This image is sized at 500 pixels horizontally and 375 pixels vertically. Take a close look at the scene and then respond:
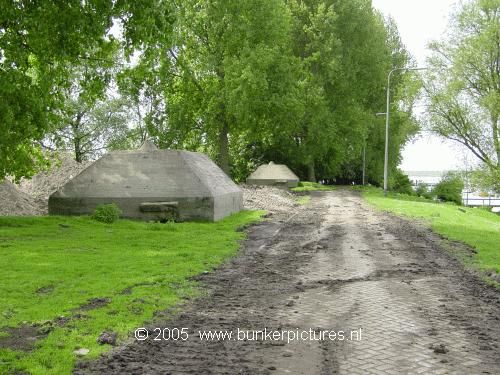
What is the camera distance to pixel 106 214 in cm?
2238

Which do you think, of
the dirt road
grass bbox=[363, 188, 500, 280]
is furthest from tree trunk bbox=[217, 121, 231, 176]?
the dirt road

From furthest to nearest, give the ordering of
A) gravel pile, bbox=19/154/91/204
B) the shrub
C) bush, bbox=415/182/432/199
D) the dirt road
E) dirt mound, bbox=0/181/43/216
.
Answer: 1. the shrub
2. bush, bbox=415/182/432/199
3. gravel pile, bbox=19/154/91/204
4. dirt mound, bbox=0/181/43/216
5. the dirt road

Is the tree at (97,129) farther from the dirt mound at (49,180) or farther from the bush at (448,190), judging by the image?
the bush at (448,190)

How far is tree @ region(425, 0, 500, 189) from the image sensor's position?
44438 millimetres

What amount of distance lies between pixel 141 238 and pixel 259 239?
13.3 ft

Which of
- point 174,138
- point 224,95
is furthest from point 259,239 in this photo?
point 174,138

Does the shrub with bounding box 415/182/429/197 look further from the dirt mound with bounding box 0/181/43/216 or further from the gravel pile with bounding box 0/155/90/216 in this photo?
the dirt mound with bounding box 0/181/43/216

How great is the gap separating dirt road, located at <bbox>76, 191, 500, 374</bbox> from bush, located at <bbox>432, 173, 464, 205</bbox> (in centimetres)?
4737

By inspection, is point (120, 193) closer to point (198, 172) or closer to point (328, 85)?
point (198, 172)

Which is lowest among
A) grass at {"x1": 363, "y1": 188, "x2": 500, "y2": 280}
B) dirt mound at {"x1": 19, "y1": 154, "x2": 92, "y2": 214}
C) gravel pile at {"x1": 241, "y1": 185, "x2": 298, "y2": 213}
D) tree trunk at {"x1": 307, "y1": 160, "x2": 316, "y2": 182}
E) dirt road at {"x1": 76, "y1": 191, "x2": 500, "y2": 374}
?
dirt road at {"x1": 76, "y1": 191, "x2": 500, "y2": 374}

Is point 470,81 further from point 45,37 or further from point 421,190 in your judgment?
point 45,37

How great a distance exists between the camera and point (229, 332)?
834cm

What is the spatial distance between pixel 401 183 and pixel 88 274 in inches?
2564

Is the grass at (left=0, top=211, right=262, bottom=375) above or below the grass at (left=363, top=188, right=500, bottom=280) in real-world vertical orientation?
below
